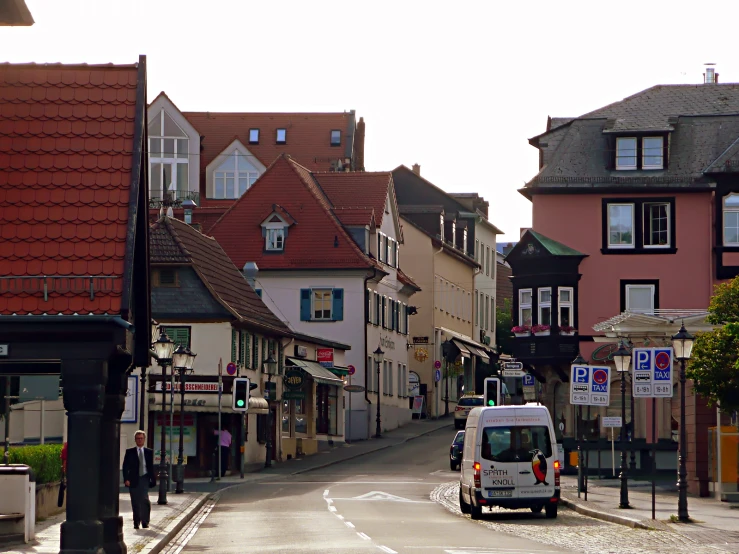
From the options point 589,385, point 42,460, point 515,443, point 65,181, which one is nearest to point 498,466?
point 515,443

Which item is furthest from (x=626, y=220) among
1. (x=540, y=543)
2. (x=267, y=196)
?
(x=540, y=543)

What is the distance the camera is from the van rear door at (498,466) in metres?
30.2

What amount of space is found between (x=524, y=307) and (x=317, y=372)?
920 cm

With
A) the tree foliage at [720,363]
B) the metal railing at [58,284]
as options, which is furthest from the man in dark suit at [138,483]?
the tree foliage at [720,363]

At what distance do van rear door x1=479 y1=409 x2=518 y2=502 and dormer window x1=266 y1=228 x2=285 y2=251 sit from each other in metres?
43.5

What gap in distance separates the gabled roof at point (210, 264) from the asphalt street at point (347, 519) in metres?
7.31

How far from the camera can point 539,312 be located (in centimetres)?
5894

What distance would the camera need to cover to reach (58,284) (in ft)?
54.0

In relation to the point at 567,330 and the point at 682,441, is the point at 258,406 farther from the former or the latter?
the point at 682,441

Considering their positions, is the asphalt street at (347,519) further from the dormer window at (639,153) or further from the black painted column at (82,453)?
the dormer window at (639,153)

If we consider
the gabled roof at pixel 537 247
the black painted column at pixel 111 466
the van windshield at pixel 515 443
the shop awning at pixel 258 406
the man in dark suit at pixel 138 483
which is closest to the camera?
the black painted column at pixel 111 466

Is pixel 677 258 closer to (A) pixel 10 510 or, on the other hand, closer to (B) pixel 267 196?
(B) pixel 267 196

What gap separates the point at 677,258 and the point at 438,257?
111 ft

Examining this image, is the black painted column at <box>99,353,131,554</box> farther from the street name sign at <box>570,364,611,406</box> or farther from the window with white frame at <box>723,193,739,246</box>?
the window with white frame at <box>723,193,739,246</box>
